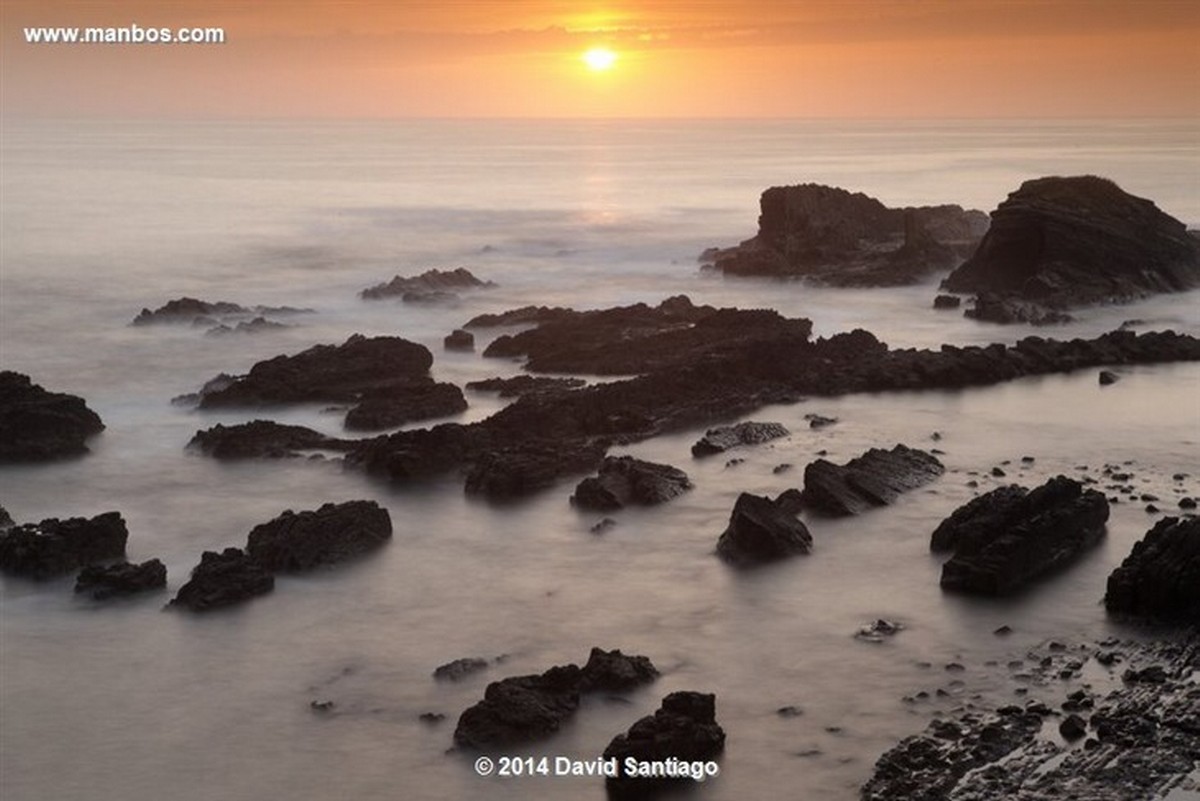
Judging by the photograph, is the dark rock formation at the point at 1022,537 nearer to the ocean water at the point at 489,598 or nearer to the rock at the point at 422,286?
the ocean water at the point at 489,598

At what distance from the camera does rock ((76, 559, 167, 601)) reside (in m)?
26.6

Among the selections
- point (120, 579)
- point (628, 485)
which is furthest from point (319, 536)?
point (628, 485)

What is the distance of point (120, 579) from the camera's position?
1052 inches

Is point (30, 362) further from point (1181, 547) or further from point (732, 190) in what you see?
point (732, 190)

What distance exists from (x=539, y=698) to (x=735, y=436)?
14.8 meters

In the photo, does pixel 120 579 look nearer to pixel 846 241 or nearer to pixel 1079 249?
pixel 1079 249

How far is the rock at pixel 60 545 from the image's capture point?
27578 mm

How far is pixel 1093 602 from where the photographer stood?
24750mm

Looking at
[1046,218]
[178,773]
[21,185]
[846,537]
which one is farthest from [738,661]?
[21,185]

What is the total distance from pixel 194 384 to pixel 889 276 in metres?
28.2

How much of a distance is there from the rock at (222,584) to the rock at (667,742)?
877 centimetres

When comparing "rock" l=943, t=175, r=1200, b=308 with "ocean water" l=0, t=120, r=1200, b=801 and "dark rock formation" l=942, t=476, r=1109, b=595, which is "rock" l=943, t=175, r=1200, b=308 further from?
"dark rock formation" l=942, t=476, r=1109, b=595

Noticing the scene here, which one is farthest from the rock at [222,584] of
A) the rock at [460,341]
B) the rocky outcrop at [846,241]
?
the rocky outcrop at [846,241]

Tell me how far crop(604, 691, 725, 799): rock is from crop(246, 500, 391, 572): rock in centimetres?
949
